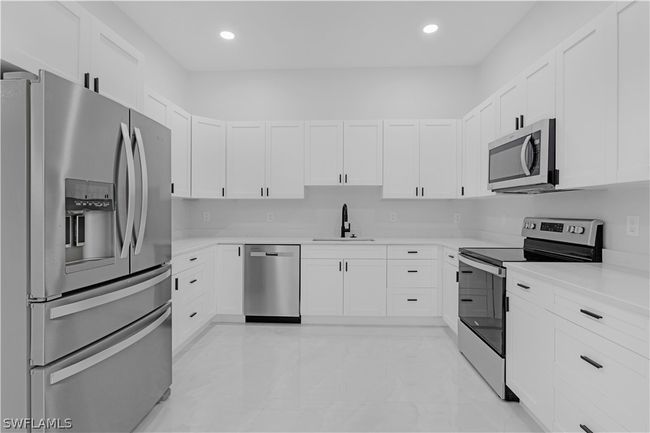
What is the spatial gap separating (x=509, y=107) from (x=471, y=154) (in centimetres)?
85

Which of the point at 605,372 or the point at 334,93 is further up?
the point at 334,93

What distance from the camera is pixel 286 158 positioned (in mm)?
4098

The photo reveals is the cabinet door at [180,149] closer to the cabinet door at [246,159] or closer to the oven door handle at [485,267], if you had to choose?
the cabinet door at [246,159]

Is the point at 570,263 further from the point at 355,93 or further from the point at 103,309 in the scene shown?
the point at 355,93

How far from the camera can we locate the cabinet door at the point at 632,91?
1549 mm

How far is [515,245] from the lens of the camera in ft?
10.8

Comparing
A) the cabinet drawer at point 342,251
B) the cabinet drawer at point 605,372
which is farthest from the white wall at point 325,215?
the cabinet drawer at point 605,372

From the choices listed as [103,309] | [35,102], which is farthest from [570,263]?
[35,102]

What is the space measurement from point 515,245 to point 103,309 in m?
3.34

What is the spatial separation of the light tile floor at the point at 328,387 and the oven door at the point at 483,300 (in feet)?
1.19

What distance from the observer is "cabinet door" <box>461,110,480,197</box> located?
3.41 m

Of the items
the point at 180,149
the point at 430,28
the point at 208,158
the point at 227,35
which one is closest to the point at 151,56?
the point at 227,35

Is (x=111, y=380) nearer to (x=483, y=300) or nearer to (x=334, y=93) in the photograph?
(x=483, y=300)

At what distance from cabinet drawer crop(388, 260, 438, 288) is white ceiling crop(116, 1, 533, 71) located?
2.37 metres
